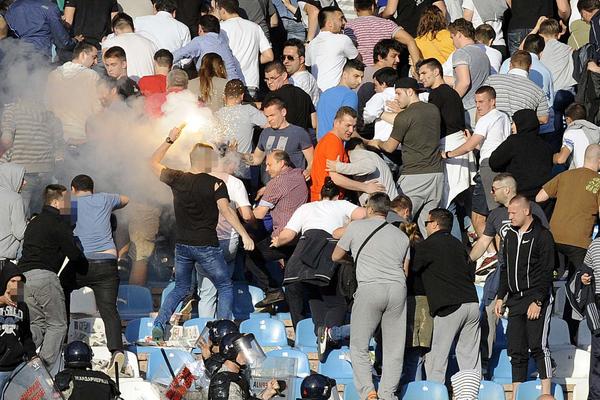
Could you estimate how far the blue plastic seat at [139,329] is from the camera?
15.0 metres

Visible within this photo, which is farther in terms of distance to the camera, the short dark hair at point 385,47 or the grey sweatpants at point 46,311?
the short dark hair at point 385,47

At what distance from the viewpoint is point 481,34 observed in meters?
18.8

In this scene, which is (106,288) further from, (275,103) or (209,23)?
(209,23)

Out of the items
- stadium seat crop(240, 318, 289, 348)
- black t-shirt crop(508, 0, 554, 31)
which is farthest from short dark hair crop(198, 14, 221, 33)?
black t-shirt crop(508, 0, 554, 31)

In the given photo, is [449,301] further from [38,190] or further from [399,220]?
[38,190]

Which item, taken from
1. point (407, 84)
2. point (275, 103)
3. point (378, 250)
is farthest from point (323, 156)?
point (378, 250)

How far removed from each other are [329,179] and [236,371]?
14.0 ft

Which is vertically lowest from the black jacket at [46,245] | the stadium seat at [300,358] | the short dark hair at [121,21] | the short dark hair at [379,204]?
the stadium seat at [300,358]

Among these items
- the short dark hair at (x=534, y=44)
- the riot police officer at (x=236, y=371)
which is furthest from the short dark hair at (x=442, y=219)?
the short dark hair at (x=534, y=44)

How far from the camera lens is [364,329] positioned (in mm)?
13883

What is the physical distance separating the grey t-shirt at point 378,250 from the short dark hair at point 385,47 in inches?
168

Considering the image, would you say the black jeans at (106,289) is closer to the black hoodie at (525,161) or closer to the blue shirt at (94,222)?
the blue shirt at (94,222)

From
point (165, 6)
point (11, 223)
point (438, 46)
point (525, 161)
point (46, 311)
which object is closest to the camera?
point (46, 311)

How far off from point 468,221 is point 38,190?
15.6ft
